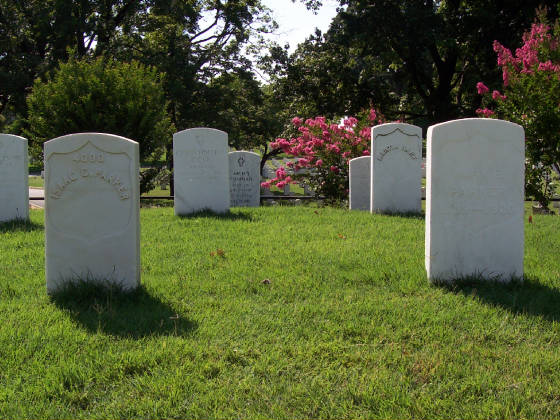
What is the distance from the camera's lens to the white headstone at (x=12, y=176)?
834 centimetres

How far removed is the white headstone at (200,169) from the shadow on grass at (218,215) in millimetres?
155

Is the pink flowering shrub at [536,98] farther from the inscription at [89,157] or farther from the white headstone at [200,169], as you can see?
the inscription at [89,157]

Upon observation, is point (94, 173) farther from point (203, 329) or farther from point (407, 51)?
point (407, 51)

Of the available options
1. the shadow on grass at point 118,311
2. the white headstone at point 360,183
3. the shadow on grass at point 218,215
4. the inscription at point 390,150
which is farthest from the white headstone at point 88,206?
the white headstone at point 360,183

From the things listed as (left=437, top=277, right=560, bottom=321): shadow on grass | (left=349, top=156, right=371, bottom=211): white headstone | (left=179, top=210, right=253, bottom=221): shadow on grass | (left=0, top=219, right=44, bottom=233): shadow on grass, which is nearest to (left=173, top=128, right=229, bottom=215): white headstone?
(left=179, top=210, right=253, bottom=221): shadow on grass

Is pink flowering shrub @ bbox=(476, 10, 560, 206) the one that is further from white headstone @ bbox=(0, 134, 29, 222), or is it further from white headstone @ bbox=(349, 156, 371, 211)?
white headstone @ bbox=(0, 134, 29, 222)

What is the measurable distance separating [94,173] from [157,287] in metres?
1.08

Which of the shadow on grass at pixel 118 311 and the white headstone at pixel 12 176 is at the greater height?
the white headstone at pixel 12 176

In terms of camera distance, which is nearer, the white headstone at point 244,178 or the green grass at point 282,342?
the green grass at point 282,342

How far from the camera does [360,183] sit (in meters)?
11.1

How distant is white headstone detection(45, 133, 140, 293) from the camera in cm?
423

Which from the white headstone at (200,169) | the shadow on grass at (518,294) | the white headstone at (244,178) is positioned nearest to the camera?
the shadow on grass at (518,294)

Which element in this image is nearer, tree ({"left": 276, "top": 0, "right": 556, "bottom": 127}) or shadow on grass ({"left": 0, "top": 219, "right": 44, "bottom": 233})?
shadow on grass ({"left": 0, "top": 219, "right": 44, "bottom": 233})

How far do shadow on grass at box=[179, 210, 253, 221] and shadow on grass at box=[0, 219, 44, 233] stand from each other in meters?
2.26
